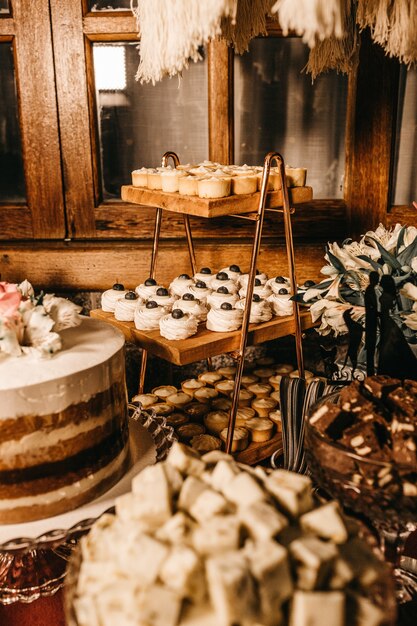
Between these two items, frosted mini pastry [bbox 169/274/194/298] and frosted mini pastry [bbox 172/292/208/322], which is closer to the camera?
frosted mini pastry [bbox 172/292/208/322]

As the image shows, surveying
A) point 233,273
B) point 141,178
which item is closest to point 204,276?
point 233,273

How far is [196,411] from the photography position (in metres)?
2.52

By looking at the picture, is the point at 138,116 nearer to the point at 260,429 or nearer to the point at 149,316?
the point at 149,316

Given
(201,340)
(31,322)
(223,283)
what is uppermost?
(31,322)

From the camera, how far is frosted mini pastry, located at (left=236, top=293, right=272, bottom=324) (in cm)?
218

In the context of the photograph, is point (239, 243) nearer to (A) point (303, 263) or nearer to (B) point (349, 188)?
(A) point (303, 263)

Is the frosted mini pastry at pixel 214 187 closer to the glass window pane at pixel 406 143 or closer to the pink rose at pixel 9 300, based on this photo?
the pink rose at pixel 9 300

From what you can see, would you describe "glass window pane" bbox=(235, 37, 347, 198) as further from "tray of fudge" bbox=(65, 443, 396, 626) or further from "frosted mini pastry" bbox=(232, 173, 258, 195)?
"tray of fudge" bbox=(65, 443, 396, 626)

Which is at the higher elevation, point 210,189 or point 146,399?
point 210,189

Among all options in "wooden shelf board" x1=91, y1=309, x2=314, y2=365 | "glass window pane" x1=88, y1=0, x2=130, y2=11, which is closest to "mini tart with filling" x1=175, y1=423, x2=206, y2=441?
"wooden shelf board" x1=91, y1=309, x2=314, y2=365

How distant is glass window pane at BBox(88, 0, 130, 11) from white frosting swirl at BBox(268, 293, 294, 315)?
4.91 feet

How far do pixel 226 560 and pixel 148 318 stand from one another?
4.53ft

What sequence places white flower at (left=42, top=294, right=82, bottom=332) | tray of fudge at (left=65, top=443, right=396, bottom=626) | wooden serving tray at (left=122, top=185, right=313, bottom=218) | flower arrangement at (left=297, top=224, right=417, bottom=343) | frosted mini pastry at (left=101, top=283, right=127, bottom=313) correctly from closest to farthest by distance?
tray of fudge at (left=65, top=443, right=396, bottom=626) < white flower at (left=42, top=294, right=82, bottom=332) < flower arrangement at (left=297, top=224, right=417, bottom=343) < wooden serving tray at (left=122, top=185, right=313, bottom=218) < frosted mini pastry at (left=101, top=283, right=127, bottom=313)

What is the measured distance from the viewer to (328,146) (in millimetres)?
2850
